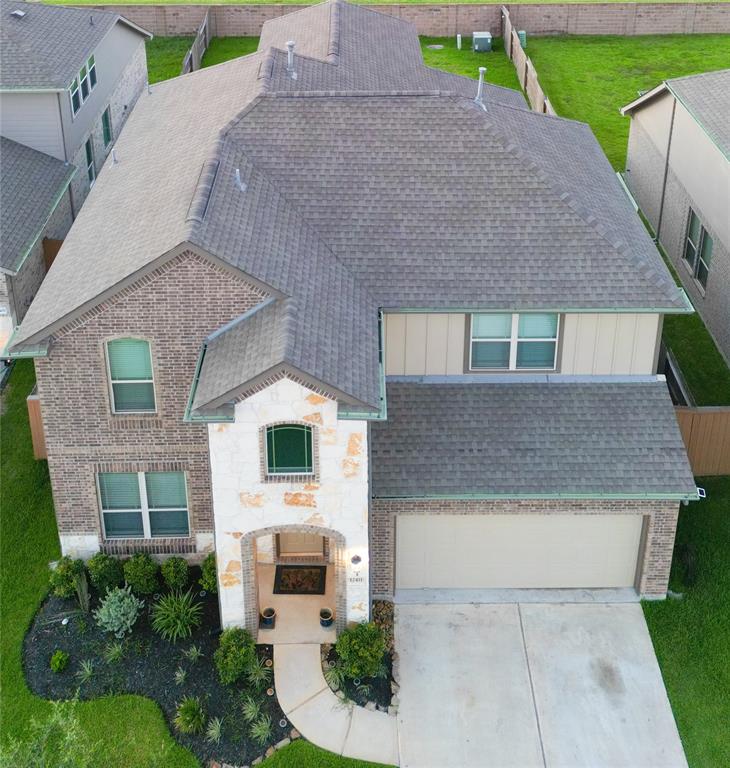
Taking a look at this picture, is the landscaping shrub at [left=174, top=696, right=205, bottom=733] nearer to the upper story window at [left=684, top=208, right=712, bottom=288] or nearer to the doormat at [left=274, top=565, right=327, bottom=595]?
the doormat at [left=274, top=565, right=327, bottom=595]

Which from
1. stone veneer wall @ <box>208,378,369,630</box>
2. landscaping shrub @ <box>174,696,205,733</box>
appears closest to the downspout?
stone veneer wall @ <box>208,378,369,630</box>

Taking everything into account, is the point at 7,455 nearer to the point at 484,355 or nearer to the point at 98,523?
the point at 98,523

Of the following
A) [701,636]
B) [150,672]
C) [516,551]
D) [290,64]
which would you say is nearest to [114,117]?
[290,64]

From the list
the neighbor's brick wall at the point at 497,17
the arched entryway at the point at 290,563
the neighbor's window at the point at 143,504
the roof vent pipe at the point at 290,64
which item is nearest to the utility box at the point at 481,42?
the neighbor's brick wall at the point at 497,17

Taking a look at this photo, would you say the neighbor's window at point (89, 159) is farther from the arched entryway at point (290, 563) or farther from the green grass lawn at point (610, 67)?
the green grass lawn at point (610, 67)

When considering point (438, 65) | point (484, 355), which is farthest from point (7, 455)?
point (438, 65)
